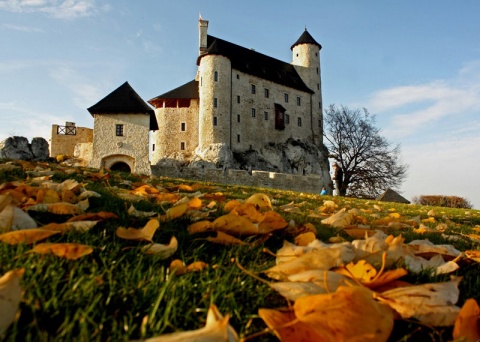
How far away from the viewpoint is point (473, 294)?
5.16ft

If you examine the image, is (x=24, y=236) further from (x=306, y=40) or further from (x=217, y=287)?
(x=306, y=40)

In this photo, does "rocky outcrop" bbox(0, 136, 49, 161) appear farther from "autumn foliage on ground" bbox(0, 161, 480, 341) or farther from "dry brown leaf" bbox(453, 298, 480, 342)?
"dry brown leaf" bbox(453, 298, 480, 342)

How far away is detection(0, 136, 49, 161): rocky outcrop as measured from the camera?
72.4 ft

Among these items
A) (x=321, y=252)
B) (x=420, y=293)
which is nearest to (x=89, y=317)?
(x=321, y=252)

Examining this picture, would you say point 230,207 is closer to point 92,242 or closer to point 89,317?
point 92,242

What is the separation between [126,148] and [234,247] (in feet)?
81.8

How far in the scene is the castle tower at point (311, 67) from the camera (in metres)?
50.2

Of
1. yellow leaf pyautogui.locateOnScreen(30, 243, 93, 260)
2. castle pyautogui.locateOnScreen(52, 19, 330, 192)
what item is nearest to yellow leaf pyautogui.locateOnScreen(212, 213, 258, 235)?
yellow leaf pyautogui.locateOnScreen(30, 243, 93, 260)

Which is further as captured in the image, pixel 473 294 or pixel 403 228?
pixel 403 228

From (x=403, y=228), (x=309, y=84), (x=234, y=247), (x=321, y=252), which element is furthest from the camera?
(x=309, y=84)

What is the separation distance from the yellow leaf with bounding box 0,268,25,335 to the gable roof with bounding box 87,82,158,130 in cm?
2522

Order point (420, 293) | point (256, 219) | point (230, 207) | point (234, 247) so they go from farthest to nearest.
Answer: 1. point (230, 207)
2. point (256, 219)
3. point (234, 247)
4. point (420, 293)

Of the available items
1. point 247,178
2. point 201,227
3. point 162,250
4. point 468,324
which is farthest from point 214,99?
point 468,324

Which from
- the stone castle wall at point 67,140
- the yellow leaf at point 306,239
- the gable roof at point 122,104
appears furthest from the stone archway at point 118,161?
the yellow leaf at point 306,239
